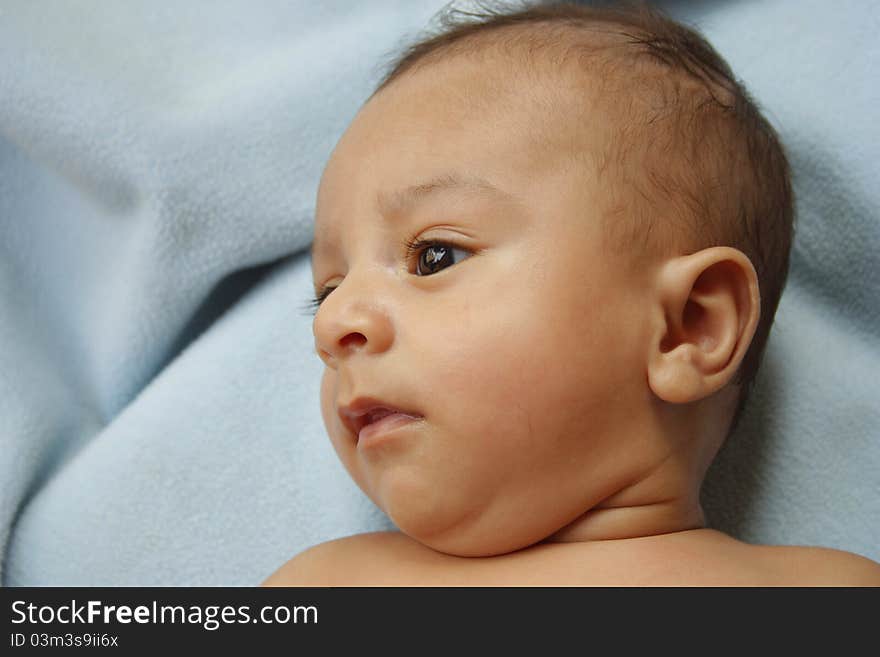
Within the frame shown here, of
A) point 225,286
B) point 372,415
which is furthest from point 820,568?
point 225,286

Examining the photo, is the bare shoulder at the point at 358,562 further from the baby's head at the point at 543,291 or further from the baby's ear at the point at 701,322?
the baby's ear at the point at 701,322

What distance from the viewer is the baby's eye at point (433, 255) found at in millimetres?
999

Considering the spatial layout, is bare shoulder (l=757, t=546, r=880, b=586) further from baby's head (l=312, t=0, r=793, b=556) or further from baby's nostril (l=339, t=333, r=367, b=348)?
baby's nostril (l=339, t=333, r=367, b=348)

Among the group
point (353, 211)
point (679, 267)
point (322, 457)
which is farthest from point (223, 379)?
point (679, 267)

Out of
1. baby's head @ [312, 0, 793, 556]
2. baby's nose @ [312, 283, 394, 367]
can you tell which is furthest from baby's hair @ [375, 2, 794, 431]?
baby's nose @ [312, 283, 394, 367]

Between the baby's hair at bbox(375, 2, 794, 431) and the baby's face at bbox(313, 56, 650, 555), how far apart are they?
0.05 meters

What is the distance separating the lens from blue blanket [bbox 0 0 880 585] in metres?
1.30

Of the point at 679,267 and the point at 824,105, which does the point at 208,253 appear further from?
the point at 824,105

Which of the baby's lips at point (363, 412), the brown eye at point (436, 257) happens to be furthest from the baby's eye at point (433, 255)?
the baby's lips at point (363, 412)

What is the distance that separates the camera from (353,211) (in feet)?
3.46

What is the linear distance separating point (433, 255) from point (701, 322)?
295 mm

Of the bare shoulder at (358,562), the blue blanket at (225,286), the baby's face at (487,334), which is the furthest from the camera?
the blue blanket at (225,286)

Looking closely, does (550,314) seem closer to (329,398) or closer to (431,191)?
(431,191)
